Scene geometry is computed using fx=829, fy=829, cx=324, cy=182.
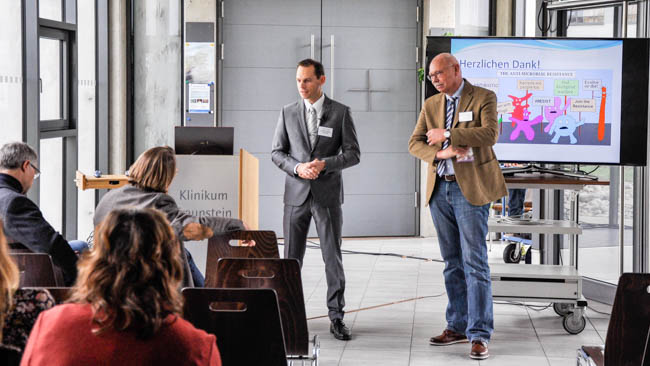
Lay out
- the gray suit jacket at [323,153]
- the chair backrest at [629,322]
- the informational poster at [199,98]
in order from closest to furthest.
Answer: the chair backrest at [629,322] → the gray suit jacket at [323,153] → the informational poster at [199,98]

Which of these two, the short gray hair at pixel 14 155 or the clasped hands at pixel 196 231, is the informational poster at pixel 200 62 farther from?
the clasped hands at pixel 196 231

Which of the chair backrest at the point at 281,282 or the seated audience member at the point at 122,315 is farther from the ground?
the seated audience member at the point at 122,315

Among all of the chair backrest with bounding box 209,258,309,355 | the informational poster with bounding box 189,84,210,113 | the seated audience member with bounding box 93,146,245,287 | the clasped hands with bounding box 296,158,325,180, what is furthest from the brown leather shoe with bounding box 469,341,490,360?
the informational poster with bounding box 189,84,210,113

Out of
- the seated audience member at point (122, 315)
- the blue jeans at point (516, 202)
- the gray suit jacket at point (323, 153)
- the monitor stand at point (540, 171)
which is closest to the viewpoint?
the seated audience member at point (122, 315)

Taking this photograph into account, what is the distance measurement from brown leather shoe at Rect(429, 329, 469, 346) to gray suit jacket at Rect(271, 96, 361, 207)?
3.26 ft

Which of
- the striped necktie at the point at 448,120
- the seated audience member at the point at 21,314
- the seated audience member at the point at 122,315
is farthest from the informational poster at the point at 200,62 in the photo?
the seated audience member at the point at 122,315

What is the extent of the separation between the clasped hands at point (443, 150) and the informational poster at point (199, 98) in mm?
5025

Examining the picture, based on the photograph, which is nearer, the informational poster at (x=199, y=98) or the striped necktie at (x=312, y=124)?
the striped necktie at (x=312, y=124)

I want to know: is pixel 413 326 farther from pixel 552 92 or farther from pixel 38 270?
pixel 38 270

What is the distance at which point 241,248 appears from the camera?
380 cm

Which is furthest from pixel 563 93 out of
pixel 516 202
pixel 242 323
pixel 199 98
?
pixel 199 98

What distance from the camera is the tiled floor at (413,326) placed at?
468cm

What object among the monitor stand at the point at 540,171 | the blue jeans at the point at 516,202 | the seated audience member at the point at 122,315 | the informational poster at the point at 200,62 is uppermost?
the informational poster at the point at 200,62

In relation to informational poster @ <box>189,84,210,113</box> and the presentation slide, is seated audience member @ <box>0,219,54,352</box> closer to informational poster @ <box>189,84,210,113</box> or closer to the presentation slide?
the presentation slide
